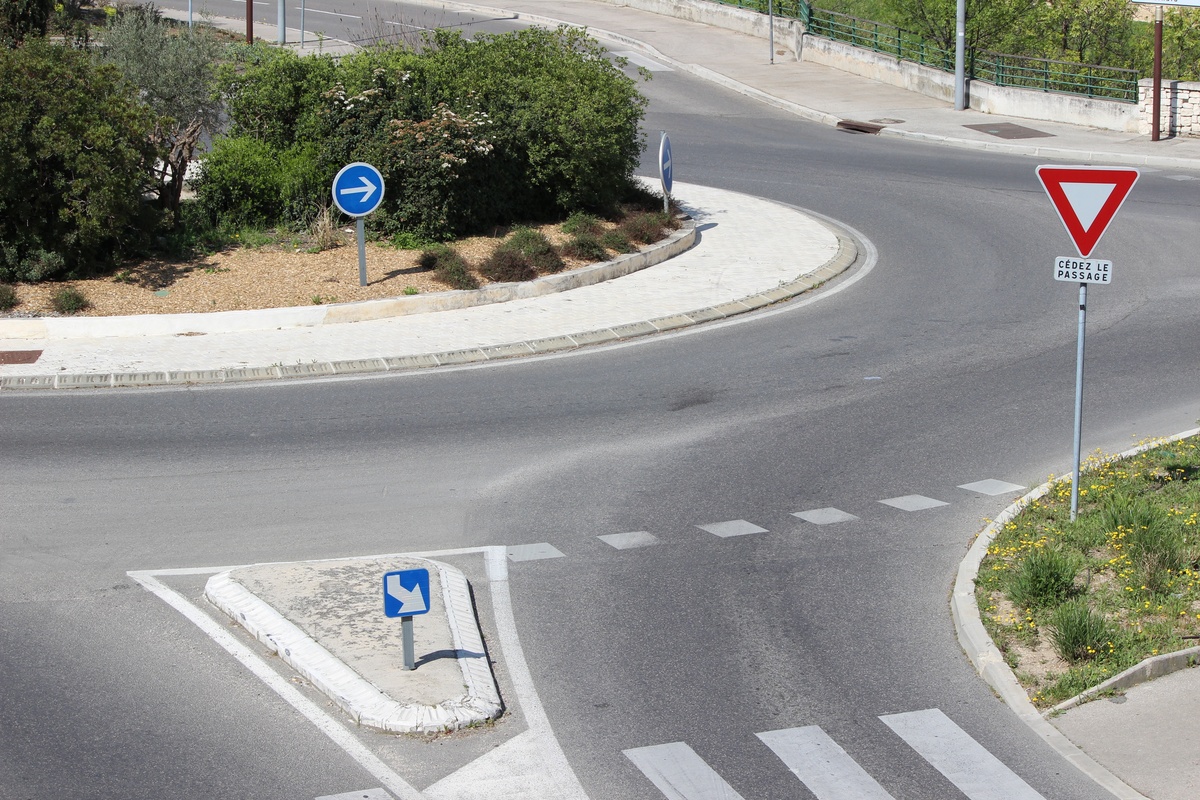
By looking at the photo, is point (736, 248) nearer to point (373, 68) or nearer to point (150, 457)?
point (373, 68)

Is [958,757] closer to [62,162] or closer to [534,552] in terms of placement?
[534,552]

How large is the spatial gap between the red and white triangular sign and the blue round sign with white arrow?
9.54 m

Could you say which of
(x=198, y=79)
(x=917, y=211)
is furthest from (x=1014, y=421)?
(x=198, y=79)

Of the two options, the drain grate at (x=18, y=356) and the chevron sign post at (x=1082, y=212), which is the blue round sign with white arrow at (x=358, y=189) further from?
the chevron sign post at (x=1082, y=212)

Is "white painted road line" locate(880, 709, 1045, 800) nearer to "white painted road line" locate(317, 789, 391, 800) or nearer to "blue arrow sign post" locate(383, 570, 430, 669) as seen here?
"blue arrow sign post" locate(383, 570, 430, 669)

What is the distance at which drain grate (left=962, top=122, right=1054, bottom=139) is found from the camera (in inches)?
1207

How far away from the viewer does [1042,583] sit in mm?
9062

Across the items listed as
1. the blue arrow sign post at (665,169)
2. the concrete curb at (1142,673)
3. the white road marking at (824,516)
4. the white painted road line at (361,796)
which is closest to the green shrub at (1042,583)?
the concrete curb at (1142,673)

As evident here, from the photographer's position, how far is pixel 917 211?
23.8 m

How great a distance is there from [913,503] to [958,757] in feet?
13.4

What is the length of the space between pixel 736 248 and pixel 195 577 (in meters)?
12.9

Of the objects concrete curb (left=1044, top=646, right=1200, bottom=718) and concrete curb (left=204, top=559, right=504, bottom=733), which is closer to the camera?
concrete curb (left=204, top=559, right=504, bottom=733)

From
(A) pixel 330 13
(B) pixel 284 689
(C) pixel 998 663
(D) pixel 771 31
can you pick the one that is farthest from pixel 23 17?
(C) pixel 998 663

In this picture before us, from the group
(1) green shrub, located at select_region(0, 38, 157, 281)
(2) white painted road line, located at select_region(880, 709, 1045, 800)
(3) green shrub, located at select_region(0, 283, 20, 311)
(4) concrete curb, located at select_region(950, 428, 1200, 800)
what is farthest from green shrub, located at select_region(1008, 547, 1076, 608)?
(3) green shrub, located at select_region(0, 283, 20, 311)
